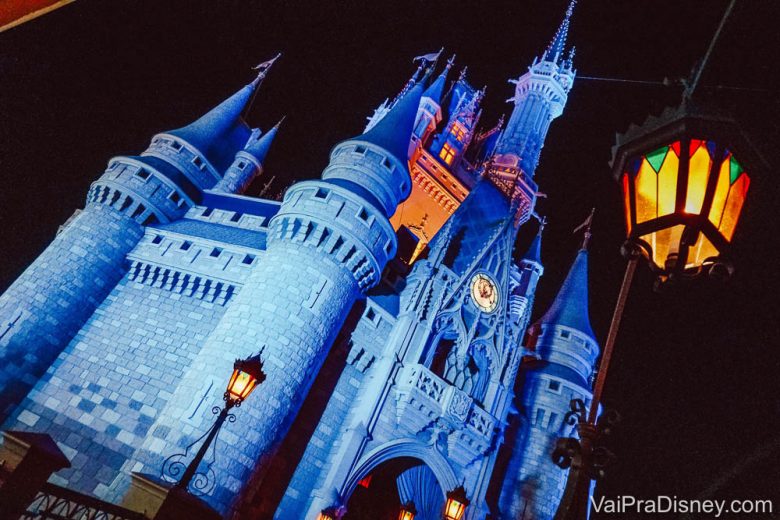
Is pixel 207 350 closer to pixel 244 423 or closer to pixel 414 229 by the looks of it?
pixel 244 423

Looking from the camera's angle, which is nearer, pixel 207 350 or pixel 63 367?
pixel 207 350

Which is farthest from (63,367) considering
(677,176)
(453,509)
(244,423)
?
(677,176)

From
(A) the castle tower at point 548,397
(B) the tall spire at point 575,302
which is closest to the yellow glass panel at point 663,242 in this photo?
(A) the castle tower at point 548,397

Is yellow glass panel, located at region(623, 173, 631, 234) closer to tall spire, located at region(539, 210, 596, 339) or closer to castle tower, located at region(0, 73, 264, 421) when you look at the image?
castle tower, located at region(0, 73, 264, 421)

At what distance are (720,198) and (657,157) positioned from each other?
0.41 m

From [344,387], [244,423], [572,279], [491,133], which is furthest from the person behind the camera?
[491,133]

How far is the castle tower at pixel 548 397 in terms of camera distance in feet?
73.0

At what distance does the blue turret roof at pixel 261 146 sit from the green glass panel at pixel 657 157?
31419mm

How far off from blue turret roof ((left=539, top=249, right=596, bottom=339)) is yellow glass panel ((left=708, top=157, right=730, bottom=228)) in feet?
86.3

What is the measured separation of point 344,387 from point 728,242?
682 inches

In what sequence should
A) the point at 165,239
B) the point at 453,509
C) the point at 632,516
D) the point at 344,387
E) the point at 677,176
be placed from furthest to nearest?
1. the point at 632,516
2. the point at 165,239
3. the point at 344,387
4. the point at 453,509
5. the point at 677,176

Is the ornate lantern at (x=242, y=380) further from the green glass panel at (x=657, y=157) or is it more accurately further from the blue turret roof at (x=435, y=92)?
the blue turret roof at (x=435, y=92)

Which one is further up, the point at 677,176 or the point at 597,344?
the point at 597,344

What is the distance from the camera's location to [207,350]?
1666 centimetres
